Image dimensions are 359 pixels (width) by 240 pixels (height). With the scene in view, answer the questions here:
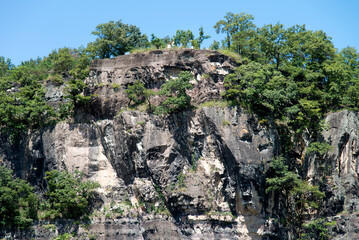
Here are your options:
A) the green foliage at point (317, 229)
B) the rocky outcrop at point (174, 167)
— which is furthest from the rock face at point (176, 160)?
the green foliage at point (317, 229)

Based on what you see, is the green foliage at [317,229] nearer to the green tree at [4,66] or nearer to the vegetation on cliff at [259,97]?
the vegetation on cliff at [259,97]

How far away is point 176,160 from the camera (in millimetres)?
37469

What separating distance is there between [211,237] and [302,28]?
16377 mm

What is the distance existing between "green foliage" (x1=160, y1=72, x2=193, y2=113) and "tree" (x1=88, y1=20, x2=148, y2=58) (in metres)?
7.31

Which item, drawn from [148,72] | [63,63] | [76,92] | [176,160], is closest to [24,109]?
[76,92]

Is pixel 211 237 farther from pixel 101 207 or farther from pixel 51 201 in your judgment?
pixel 51 201

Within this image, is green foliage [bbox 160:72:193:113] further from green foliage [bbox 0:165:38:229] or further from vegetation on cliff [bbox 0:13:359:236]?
green foliage [bbox 0:165:38:229]

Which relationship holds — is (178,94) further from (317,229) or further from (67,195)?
(317,229)

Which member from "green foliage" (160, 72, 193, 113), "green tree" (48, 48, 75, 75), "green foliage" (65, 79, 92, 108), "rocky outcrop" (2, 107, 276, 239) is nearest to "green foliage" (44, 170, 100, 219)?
"rocky outcrop" (2, 107, 276, 239)

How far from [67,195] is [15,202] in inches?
122

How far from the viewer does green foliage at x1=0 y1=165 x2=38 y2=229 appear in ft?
A: 117

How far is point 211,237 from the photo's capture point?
117ft

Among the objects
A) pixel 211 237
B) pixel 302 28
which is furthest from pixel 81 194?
pixel 302 28

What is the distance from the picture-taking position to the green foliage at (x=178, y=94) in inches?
1506
